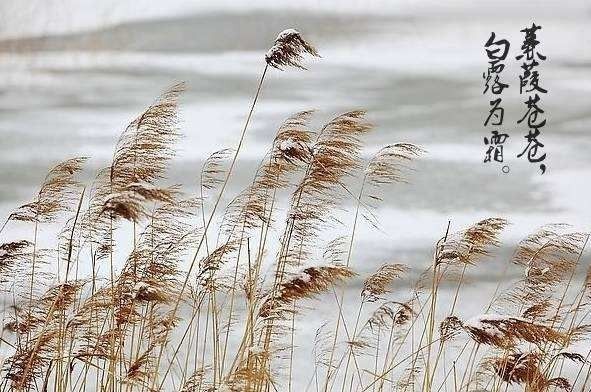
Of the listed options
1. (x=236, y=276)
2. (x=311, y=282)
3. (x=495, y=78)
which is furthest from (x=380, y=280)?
(x=495, y=78)

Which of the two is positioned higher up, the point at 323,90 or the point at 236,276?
the point at 323,90

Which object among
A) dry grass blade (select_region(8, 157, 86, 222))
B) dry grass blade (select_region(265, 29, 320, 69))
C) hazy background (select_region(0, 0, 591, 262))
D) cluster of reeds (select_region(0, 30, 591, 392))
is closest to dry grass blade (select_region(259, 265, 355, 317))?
cluster of reeds (select_region(0, 30, 591, 392))

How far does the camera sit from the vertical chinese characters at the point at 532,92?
432cm

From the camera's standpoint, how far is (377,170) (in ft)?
9.11

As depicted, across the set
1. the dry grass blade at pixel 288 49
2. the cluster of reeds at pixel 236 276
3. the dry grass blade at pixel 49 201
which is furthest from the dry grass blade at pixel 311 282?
the dry grass blade at pixel 49 201

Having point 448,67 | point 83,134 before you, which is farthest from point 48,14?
point 448,67

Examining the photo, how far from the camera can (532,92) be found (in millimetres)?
4375

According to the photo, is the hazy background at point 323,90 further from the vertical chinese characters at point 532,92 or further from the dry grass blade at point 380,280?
the dry grass blade at point 380,280

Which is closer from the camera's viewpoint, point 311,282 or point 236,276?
point 311,282

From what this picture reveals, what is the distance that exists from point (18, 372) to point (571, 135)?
8.74 ft

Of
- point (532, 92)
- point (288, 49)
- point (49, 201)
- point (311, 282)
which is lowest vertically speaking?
point (311, 282)

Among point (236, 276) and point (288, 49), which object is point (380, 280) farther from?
point (288, 49)

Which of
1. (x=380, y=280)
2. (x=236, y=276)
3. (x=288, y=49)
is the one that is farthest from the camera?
(x=380, y=280)

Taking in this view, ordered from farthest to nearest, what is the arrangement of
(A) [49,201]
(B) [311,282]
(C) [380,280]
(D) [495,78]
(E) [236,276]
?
1. (D) [495,78]
2. (C) [380,280]
3. (E) [236,276]
4. (A) [49,201]
5. (B) [311,282]
